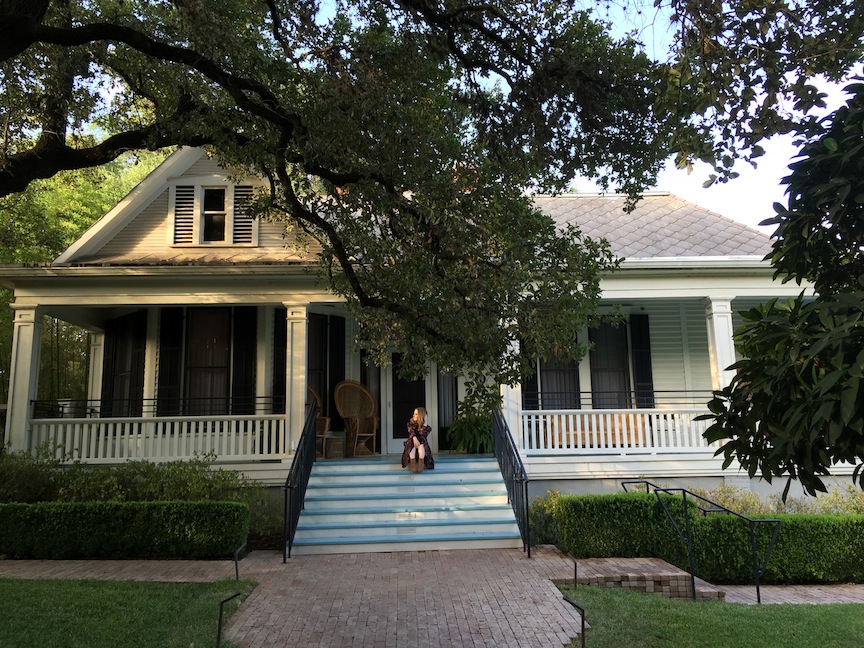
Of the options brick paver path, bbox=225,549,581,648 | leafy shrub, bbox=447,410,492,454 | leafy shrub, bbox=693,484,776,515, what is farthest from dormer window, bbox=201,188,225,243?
leafy shrub, bbox=693,484,776,515

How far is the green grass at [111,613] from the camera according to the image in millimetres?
5926

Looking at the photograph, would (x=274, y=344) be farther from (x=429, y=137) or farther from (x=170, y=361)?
(x=429, y=137)

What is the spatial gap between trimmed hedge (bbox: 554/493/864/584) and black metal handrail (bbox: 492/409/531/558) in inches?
26.2

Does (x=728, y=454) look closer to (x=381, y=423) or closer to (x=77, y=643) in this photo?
(x=77, y=643)

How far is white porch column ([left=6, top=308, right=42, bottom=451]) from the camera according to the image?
453 inches

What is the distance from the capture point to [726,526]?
29.9 ft

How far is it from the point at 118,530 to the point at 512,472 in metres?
5.99

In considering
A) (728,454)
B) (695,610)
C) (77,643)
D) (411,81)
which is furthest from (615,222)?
(77,643)

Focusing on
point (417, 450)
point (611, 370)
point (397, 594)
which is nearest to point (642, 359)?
point (611, 370)

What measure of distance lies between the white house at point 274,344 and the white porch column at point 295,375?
0.10 ft

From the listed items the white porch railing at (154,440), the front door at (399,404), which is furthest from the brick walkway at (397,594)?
the front door at (399,404)

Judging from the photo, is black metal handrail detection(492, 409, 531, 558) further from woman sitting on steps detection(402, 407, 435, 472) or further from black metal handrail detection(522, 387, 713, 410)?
black metal handrail detection(522, 387, 713, 410)

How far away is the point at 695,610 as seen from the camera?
7059 mm

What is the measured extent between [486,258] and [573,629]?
4007 mm
